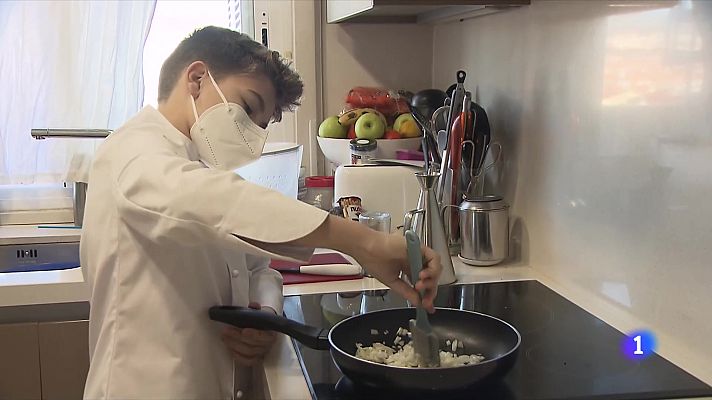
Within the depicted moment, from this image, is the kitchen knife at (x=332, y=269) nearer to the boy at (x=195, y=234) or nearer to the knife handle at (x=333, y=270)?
the knife handle at (x=333, y=270)

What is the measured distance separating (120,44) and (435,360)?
59.3 inches

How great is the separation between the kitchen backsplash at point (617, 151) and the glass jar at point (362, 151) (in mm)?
346

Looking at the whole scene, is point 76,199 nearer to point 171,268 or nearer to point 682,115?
point 171,268

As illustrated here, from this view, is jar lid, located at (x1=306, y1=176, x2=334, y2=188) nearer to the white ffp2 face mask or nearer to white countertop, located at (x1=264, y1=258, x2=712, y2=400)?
white countertop, located at (x1=264, y1=258, x2=712, y2=400)

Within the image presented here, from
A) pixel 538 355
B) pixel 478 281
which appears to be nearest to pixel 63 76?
pixel 478 281

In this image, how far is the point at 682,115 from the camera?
1067mm

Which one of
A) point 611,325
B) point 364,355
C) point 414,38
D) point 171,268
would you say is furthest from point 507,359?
point 414,38

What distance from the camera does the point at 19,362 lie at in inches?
63.0

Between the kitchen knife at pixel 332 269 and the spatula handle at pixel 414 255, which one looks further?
the kitchen knife at pixel 332 269

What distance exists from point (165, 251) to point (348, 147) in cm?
109

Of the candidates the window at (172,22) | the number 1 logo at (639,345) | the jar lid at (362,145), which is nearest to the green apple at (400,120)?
the jar lid at (362,145)

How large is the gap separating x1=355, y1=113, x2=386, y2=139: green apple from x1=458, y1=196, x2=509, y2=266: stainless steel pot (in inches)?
19.2

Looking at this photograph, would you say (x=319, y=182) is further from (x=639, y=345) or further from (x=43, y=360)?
(x=639, y=345)

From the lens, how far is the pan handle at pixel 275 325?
103 centimetres
